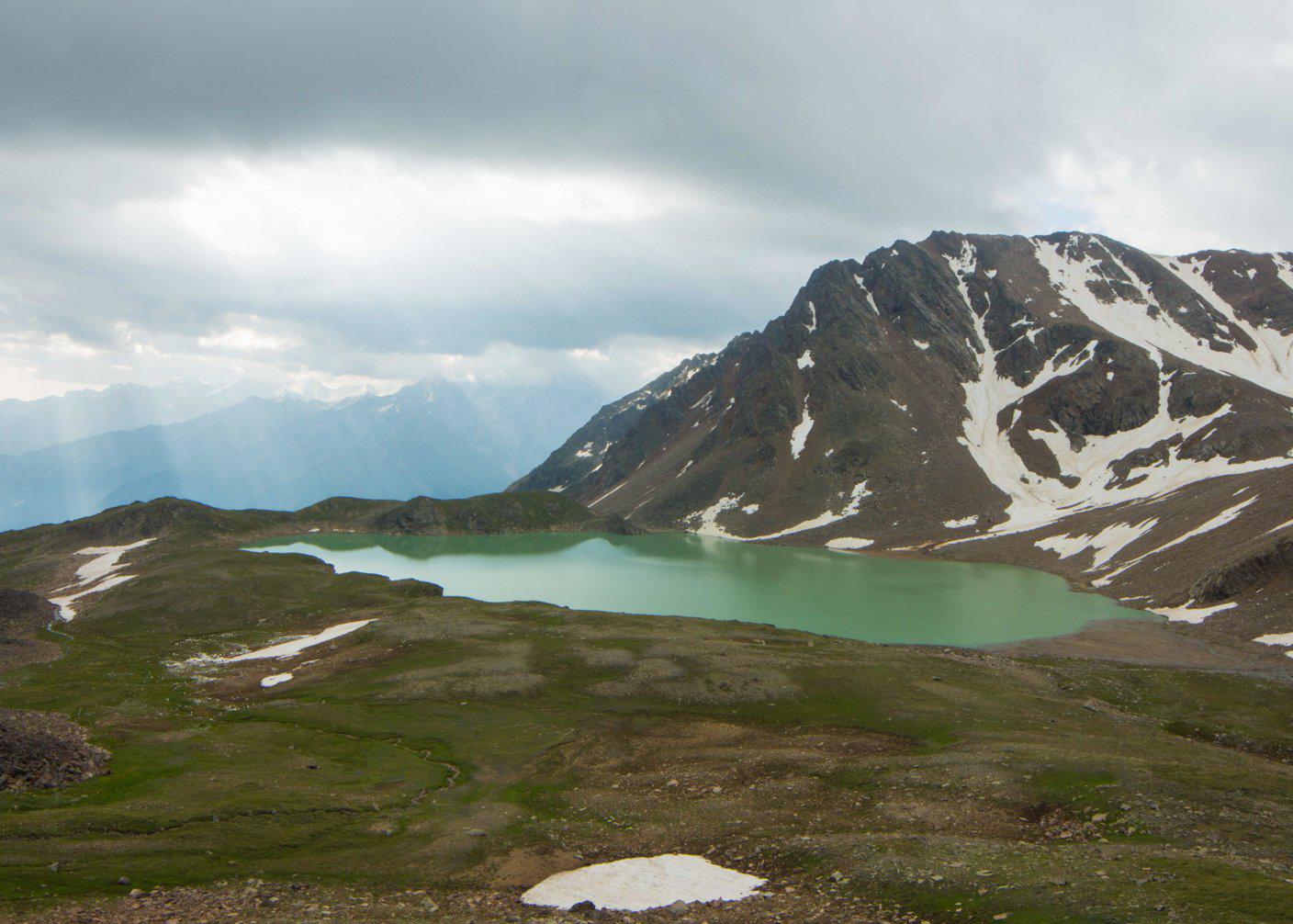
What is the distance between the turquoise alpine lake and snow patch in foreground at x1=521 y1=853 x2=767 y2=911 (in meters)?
66.0

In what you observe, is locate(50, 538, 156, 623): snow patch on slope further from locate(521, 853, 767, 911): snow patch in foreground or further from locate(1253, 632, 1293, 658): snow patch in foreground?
locate(1253, 632, 1293, 658): snow patch in foreground

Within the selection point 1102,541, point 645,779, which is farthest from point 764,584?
point 645,779

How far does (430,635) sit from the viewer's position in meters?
65.9

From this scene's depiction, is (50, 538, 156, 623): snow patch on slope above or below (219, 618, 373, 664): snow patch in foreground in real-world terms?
above

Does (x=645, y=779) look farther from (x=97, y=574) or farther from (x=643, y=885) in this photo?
(x=97, y=574)

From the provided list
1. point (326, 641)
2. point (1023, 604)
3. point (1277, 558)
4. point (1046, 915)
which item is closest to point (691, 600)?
point (1023, 604)

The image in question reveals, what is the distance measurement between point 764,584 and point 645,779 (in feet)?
308

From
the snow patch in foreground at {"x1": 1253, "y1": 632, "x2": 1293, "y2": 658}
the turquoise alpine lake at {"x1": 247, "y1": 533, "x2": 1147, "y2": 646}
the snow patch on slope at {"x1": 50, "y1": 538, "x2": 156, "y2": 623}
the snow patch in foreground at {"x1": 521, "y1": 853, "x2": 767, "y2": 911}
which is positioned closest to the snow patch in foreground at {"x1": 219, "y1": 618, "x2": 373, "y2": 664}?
the turquoise alpine lake at {"x1": 247, "y1": 533, "x2": 1147, "y2": 646}

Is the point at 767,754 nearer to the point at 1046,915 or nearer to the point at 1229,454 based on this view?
the point at 1046,915

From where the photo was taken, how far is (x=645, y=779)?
34625mm

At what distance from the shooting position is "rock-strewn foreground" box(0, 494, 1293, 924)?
20.1m

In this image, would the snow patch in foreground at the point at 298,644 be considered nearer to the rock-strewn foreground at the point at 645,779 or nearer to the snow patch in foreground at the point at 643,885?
the rock-strewn foreground at the point at 645,779

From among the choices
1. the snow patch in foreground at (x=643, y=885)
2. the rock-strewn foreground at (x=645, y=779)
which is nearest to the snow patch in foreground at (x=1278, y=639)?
the rock-strewn foreground at (x=645, y=779)

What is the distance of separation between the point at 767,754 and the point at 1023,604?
8730 cm
